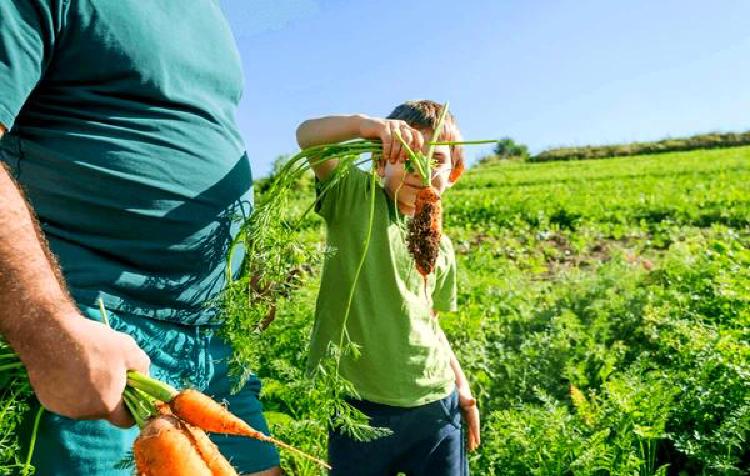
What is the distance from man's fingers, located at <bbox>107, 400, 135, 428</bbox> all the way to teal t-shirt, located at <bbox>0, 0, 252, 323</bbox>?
437 millimetres

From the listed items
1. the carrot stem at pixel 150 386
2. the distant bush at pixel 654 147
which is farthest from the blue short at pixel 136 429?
the distant bush at pixel 654 147

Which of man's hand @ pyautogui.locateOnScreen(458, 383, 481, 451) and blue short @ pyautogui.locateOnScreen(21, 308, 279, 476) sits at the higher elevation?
blue short @ pyautogui.locateOnScreen(21, 308, 279, 476)

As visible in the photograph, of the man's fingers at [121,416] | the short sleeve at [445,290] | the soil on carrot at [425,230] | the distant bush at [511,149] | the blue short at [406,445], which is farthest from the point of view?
the distant bush at [511,149]

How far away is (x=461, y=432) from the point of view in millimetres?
3164

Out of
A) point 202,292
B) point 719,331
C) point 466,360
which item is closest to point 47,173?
point 202,292

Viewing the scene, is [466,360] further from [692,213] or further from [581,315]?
[692,213]

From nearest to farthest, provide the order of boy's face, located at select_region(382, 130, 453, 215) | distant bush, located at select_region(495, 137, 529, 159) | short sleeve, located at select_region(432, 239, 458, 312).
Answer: boy's face, located at select_region(382, 130, 453, 215)
short sleeve, located at select_region(432, 239, 458, 312)
distant bush, located at select_region(495, 137, 529, 159)

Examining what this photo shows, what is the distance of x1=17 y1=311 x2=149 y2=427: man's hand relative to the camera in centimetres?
167

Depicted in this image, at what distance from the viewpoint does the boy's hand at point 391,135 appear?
93.8 inches

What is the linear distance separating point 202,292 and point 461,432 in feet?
4.71

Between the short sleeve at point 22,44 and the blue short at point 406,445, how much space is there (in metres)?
1.77

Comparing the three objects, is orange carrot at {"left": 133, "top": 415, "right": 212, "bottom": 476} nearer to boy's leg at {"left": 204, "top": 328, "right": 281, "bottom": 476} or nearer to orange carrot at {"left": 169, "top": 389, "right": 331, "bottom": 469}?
orange carrot at {"left": 169, "top": 389, "right": 331, "bottom": 469}

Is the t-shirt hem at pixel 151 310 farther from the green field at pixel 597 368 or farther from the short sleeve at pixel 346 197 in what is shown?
the short sleeve at pixel 346 197

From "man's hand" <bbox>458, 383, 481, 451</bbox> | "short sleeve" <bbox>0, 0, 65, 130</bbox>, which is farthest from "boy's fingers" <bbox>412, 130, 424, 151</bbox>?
"man's hand" <bbox>458, 383, 481, 451</bbox>
